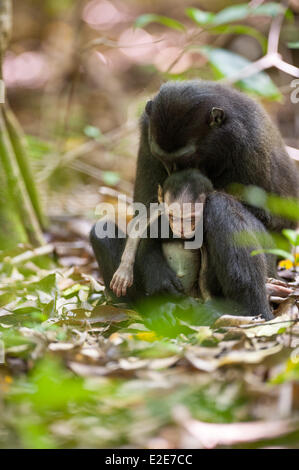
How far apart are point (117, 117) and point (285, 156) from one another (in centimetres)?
749

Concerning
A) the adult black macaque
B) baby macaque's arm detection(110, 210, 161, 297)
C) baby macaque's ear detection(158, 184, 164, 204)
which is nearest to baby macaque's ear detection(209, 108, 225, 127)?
the adult black macaque

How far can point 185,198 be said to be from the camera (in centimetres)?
426

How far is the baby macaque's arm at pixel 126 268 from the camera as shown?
455cm

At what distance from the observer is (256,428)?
2.53 m

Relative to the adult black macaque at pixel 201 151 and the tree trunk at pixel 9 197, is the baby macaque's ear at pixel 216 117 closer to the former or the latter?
the adult black macaque at pixel 201 151

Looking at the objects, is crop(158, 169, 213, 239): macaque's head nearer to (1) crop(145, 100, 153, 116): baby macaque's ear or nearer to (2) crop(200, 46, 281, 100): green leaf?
(1) crop(145, 100, 153, 116): baby macaque's ear

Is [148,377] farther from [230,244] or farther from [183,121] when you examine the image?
[183,121]

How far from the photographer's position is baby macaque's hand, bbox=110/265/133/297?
4.54 meters

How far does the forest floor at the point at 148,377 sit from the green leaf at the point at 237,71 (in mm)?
2411

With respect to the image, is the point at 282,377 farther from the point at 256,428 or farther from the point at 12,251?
the point at 12,251

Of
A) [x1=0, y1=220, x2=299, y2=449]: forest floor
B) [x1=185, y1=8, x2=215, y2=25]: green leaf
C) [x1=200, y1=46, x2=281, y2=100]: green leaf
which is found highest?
[x1=185, y1=8, x2=215, y2=25]: green leaf

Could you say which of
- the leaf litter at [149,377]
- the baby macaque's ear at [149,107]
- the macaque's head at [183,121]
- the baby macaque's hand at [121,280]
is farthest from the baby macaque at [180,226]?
the baby macaque's ear at [149,107]

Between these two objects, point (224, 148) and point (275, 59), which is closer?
point (224, 148)

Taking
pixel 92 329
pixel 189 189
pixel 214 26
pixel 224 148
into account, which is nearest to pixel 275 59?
pixel 214 26
